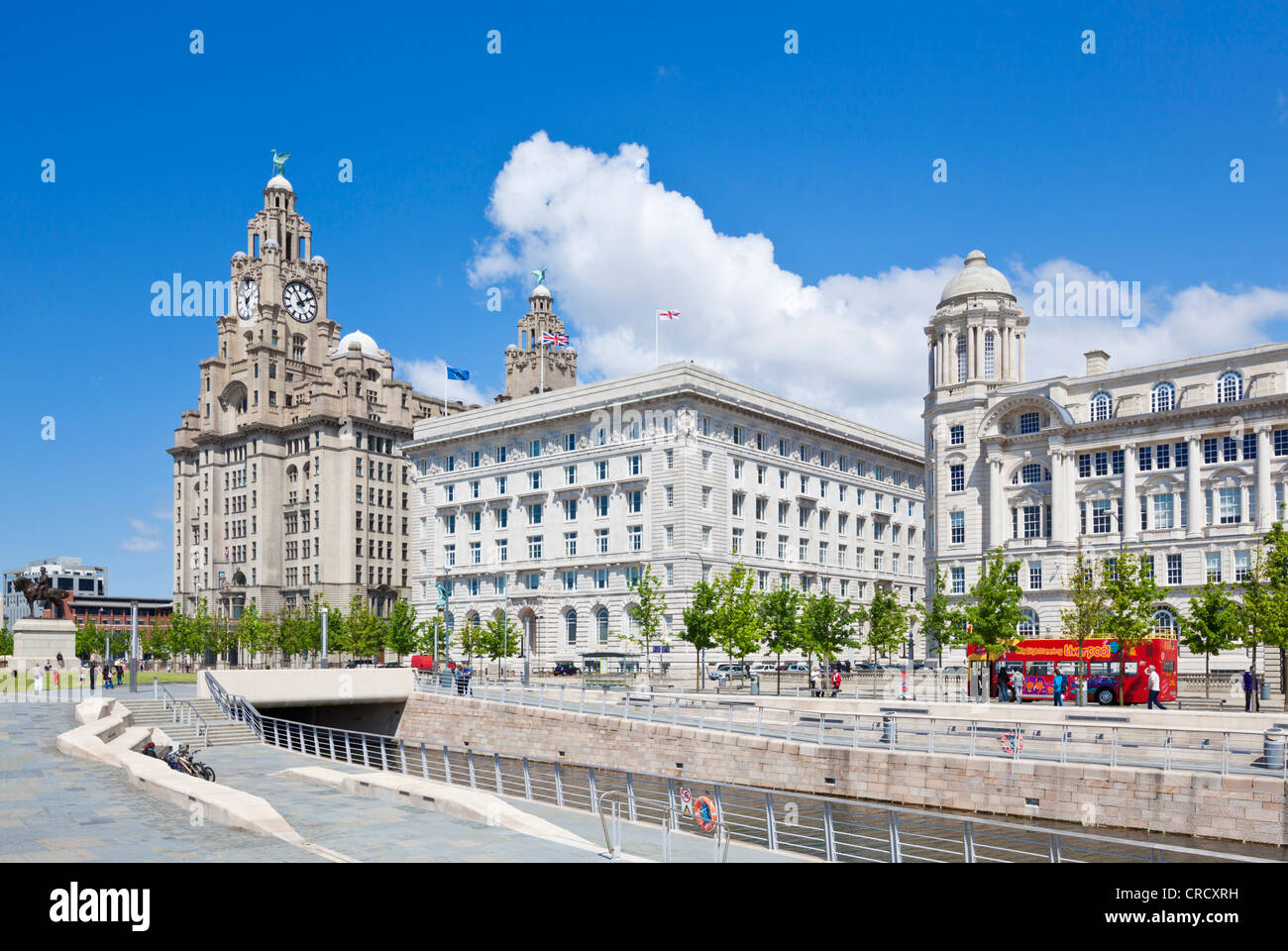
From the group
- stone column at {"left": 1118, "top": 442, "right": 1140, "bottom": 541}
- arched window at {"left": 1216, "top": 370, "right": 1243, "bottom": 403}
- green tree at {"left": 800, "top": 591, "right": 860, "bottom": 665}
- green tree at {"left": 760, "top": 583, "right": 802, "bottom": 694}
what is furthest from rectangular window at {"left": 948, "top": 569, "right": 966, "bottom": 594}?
arched window at {"left": 1216, "top": 370, "right": 1243, "bottom": 403}

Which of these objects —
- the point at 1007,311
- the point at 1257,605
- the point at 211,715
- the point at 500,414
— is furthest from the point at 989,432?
the point at 211,715

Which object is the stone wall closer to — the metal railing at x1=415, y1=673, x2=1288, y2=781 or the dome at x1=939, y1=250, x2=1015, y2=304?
the metal railing at x1=415, y1=673, x2=1288, y2=781

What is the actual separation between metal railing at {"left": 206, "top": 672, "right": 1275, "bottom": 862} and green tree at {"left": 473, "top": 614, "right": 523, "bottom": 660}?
28.9 m

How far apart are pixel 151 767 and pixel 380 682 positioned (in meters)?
30.7

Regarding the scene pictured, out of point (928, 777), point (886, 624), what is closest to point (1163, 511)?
point (886, 624)

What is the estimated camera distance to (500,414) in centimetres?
9300

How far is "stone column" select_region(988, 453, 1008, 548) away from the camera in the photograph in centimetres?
7888

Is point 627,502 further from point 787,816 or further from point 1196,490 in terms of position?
point 787,816

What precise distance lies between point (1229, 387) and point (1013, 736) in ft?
161

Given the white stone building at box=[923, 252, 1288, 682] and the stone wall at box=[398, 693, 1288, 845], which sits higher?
the white stone building at box=[923, 252, 1288, 682]

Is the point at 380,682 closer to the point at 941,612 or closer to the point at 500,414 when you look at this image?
the point at 941,612

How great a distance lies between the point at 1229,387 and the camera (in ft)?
231

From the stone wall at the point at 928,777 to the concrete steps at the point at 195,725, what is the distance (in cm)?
1131

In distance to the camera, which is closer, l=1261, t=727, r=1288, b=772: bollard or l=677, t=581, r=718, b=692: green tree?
l=1261, t=727, r=1288, b=772: bollard
